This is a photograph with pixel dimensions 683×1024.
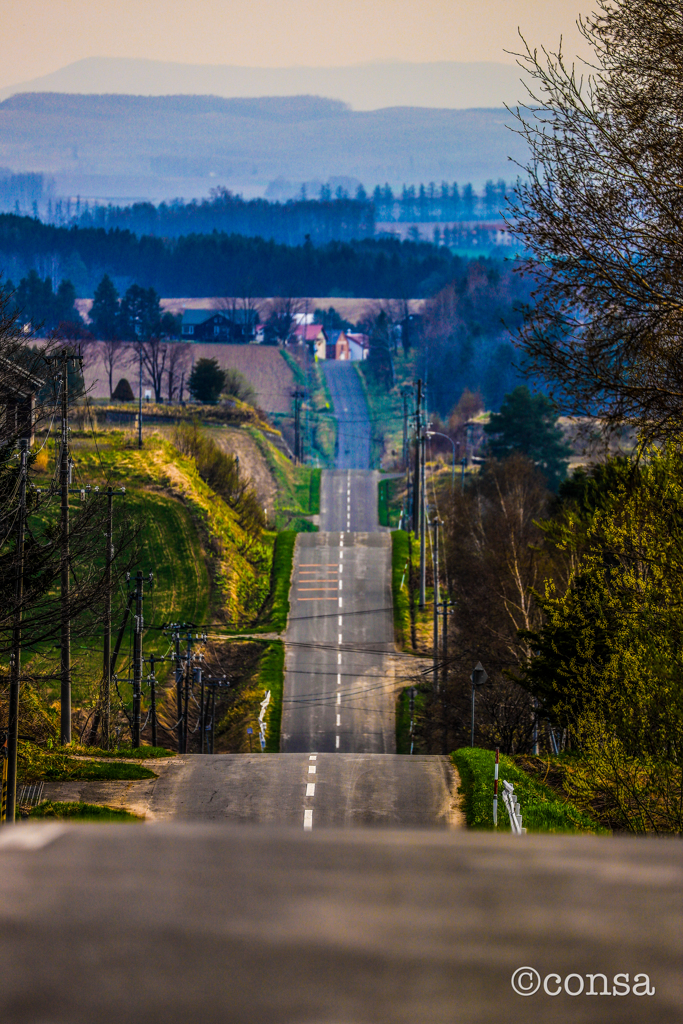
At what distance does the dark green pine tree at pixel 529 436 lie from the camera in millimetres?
78438

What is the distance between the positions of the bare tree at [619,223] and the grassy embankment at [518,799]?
6.06 meters

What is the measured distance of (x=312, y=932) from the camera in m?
1.33

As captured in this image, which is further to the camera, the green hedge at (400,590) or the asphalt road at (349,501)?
the asphalt road at (349,501)

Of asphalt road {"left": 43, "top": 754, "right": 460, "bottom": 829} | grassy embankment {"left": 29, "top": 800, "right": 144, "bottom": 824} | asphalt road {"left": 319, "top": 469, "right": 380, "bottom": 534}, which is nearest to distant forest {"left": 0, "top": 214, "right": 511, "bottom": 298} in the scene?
asphalt road {"left": 319, "top": 469, "right": 380, "bottom": 534}

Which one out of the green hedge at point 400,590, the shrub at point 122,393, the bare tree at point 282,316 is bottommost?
the green hedge at point 400,590

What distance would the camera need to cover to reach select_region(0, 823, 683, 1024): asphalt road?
131 centimetres

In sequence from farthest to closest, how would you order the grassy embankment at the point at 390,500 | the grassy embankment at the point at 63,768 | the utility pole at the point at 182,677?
the grassy embankment at the point at 390,500
the utility pole at the point at 182,677
the grassy embankment at the point at 63,768

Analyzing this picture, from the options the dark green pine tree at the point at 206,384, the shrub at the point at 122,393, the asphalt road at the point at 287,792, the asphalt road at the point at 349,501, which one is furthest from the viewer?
the dark green pine tree at the point at 206,384

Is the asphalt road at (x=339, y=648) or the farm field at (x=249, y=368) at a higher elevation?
the farm field at (x=249, y=368)

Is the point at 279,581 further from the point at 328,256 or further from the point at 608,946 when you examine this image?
the point at 328,256

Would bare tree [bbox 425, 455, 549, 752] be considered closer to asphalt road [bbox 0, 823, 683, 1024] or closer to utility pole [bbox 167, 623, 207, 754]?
utility pole [bbox 167, 623, 207, 754]

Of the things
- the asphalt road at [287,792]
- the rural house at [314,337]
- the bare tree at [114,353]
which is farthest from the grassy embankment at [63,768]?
the rural house at [314,337]

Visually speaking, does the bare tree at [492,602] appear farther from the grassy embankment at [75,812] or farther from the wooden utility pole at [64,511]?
the wooden utility pole at [64,511]

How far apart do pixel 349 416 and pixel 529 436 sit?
212 feet
